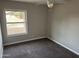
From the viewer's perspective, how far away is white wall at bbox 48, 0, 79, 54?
318 cm

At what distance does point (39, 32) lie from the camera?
4918mm

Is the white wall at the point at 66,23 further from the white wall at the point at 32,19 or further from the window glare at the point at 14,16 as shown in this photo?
the window glare at the point at 14,16

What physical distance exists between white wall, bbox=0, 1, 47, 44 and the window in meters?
0.24

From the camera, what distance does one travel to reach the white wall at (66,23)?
3.18 meters

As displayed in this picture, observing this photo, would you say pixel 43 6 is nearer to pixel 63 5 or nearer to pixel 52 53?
A: pixel 63 5

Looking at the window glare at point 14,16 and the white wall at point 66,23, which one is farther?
the window glare at point 14,16

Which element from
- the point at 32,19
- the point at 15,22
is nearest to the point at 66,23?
the point at 32,19

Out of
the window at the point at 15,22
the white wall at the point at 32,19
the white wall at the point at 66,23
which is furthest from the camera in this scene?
the window at the point at 15,22

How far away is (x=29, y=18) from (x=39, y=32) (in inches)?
41.4

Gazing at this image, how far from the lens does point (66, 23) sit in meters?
3.61

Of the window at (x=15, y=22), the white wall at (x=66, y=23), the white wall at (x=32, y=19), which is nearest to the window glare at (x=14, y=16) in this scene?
the window at (x=15, y=22)

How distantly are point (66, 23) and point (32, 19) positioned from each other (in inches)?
71.0

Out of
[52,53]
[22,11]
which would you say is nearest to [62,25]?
[52,53]

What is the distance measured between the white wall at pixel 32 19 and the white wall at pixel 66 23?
0.48 metres
